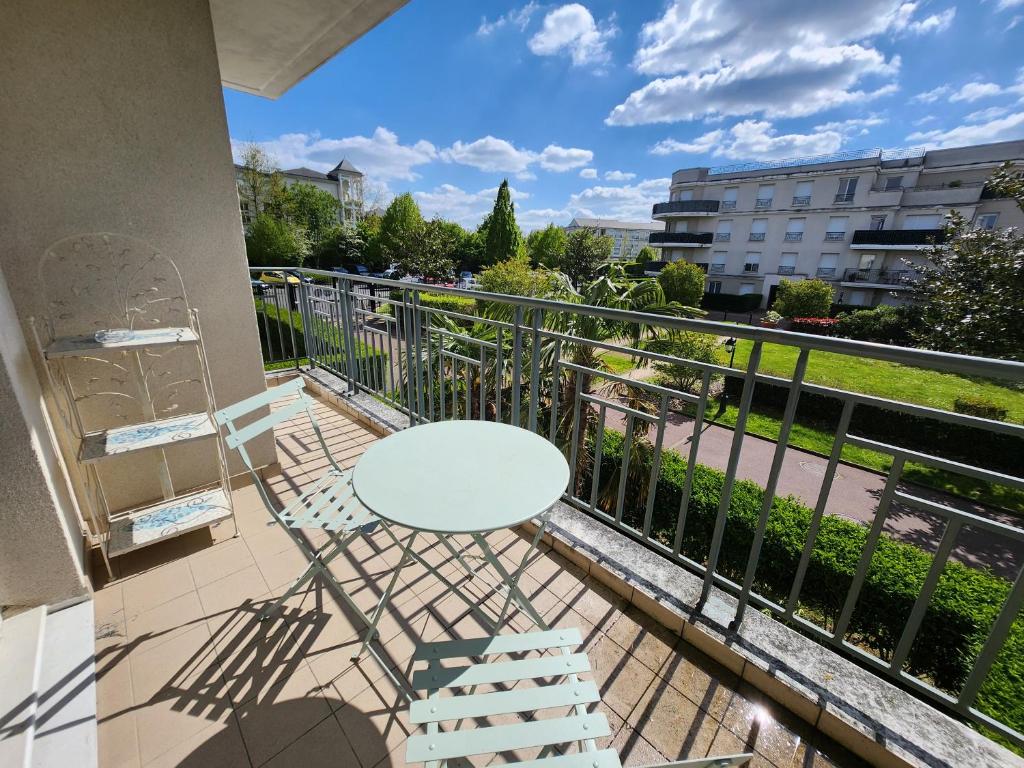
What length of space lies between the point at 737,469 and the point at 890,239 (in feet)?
105

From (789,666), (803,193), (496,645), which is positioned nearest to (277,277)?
(496,645)

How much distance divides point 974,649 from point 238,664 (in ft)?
13.1

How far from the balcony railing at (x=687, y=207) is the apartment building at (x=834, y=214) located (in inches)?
3.2

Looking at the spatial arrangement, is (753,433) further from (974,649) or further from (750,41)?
(750,41)

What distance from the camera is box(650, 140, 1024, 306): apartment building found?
81.7ft

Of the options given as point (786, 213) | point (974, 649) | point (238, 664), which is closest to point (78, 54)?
point (238, 664)

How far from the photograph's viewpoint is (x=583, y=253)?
33.3m

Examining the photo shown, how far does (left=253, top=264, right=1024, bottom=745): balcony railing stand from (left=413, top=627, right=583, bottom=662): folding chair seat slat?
0.58 metres

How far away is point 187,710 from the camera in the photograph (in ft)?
5.09

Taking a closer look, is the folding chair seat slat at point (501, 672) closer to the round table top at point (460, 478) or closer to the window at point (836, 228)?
the round table top at point (460, 478)

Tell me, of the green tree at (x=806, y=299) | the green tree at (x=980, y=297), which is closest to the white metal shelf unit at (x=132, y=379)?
the green tree at (x=980, y=297)

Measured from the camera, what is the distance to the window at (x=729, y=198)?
1273 inches

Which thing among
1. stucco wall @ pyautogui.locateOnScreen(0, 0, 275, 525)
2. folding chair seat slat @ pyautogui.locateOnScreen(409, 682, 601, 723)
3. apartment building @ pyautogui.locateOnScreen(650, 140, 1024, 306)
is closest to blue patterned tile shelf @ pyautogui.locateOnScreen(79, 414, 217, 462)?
stucco wall @ pyautogui.locateOnScreen(0, 0, 275, 525)

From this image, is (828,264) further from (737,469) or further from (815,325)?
(737,469)
